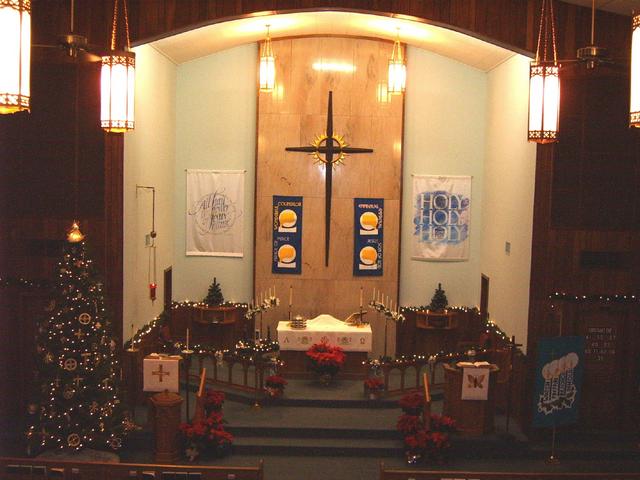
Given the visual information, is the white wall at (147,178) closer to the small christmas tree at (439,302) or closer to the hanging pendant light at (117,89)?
the hanging pendant light at (117,89)

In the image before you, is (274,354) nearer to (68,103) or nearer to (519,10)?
(68,103)

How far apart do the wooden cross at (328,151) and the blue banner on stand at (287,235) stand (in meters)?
0.49

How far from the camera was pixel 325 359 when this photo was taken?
11.4 m

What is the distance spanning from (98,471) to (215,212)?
7017 mm

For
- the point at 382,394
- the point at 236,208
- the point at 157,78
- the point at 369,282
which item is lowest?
the point at 382,394

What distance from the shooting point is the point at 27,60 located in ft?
15.2

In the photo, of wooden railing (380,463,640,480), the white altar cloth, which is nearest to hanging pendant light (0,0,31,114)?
wooden railing (380,463,640,480)

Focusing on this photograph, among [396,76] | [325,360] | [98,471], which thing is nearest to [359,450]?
[325,360]

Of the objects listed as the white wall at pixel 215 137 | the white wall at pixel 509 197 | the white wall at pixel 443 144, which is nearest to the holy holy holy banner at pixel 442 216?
the white wall at pixel 443 144

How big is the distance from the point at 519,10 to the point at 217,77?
557cm

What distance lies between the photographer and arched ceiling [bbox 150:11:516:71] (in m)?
11.6

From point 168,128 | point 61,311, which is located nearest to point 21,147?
point 61,311

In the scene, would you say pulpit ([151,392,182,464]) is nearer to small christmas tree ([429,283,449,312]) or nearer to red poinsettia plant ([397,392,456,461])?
red poinsettia plant ([397,392,456,461])

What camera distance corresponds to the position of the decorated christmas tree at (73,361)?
878cm
